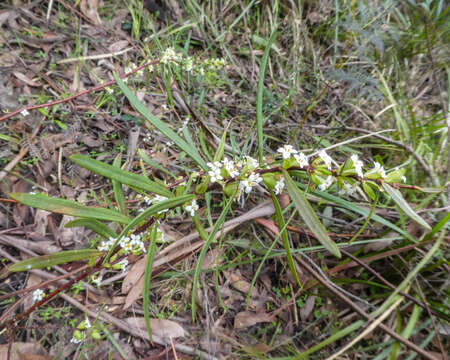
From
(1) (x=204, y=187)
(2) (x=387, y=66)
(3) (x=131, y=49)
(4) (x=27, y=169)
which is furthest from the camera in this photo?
(2) (x=387, y=66)

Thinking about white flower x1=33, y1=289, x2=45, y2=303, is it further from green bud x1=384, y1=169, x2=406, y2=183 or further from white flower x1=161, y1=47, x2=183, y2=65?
green bud x1=384, y1=169, x2=406, y2=183

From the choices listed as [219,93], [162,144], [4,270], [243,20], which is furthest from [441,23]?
[4,270]

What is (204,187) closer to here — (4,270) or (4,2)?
(4,270)

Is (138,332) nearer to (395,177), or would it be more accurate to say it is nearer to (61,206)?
(61,206)

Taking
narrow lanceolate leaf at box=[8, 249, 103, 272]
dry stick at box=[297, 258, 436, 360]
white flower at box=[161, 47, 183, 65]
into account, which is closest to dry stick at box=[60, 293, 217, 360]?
narrow lanceolate leaf at box=[8, 249, 103, 272]

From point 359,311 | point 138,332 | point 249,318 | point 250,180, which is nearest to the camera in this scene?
point 250,180

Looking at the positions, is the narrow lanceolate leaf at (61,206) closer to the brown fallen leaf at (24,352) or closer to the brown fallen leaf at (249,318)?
the brown fallen leaf at (24,352)

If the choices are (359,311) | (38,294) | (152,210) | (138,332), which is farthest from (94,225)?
(359,311)
